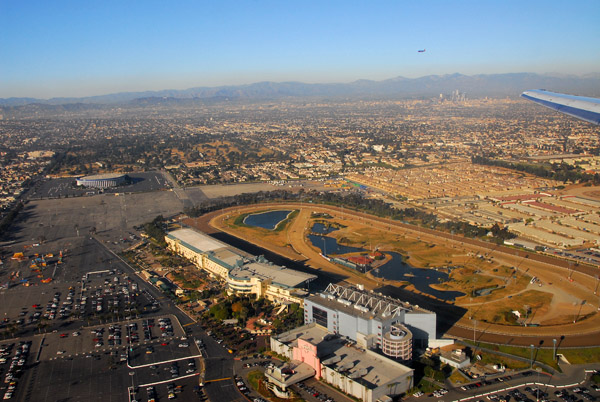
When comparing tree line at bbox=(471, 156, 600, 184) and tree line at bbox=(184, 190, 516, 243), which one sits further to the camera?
tree line at bbox=(471, 156, 600, 184)

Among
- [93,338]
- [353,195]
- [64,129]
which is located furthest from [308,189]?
[64,129]

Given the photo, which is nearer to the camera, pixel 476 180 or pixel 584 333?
pixel 584 333

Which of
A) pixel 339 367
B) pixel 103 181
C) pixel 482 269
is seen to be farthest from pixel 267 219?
pixel 103 181

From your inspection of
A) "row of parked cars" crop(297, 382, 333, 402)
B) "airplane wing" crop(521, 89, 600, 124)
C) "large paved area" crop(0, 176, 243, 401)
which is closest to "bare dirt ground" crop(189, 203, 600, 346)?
"row of parked cars" crop(297, 382, 333, 402)

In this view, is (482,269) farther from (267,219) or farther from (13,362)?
(13,362)

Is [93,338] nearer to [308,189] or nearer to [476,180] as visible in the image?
[308,189]

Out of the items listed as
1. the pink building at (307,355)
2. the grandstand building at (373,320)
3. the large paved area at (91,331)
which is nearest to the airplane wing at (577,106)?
the grandstand building at (373,320)

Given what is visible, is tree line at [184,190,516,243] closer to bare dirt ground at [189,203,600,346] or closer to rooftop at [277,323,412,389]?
bare dirt ground at [189,203,600,346]
